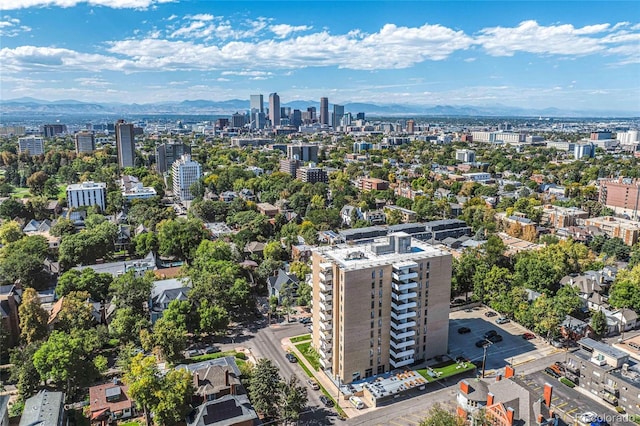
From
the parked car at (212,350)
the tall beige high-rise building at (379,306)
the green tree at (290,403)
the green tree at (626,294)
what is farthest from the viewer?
the green tree at (626,294)

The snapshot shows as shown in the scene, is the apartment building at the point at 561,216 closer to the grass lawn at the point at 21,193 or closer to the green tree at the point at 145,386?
the green tree at the point at 145,386

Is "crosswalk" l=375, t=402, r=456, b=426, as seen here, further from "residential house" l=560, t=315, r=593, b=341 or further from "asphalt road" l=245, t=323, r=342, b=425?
"residential house" l=560, t=315, r=593, b=341

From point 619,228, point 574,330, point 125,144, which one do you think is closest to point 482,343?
point 574,330

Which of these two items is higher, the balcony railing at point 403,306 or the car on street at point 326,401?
the balcony railing at point 403,306

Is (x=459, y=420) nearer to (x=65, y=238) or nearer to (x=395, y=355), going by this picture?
(x=395, y=355)

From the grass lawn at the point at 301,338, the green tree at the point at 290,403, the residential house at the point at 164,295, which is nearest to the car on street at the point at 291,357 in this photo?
the grass lawn at the point at 301,338

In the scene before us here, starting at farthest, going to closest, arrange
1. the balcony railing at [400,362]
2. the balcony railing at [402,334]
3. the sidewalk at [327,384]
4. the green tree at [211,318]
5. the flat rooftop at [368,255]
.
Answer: the green tree at [211,318] < the balcony railing at [400,362] < the balcony railing at [402,334] < the flat rooftop at [368,255] < the sidewalk at [327,384]

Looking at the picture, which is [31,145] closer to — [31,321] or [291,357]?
[31,321]

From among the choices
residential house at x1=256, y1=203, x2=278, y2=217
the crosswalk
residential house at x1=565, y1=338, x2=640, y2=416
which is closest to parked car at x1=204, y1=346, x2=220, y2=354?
the crosswalk
